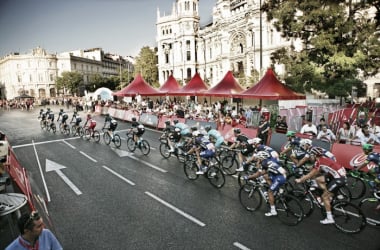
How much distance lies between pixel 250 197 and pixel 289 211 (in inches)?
48.5

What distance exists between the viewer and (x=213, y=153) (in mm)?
9188

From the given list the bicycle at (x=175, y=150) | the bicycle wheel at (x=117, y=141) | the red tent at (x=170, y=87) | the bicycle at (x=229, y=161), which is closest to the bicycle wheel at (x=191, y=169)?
the bicycle at (x=175, y=150)

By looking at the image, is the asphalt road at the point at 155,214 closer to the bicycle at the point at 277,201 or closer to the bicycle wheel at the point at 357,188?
the bicycle at the point at 277,201

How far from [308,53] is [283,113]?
4.10 m

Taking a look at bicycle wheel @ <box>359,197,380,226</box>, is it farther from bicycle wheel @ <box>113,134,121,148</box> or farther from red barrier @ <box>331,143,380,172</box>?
bicycle wheel @ <box>113,134,121,148</box>

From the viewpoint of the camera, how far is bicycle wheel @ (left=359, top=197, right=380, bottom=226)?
6620mm

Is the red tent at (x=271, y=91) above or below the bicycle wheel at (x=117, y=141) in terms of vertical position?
above

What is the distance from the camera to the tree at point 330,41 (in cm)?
1580

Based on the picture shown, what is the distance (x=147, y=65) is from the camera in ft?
217

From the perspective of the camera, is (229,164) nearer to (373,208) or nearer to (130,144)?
(373,208)

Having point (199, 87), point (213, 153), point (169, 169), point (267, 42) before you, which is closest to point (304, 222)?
point (213, 153)

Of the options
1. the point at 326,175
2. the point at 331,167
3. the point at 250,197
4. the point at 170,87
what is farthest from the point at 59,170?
the point at 170,87

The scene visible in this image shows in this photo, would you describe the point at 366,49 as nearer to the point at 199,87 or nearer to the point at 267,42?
the point at 199,87

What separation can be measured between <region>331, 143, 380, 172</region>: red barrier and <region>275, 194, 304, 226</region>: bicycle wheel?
4043 mm
